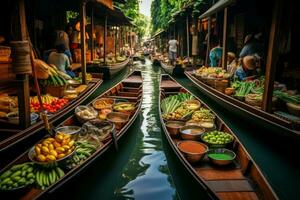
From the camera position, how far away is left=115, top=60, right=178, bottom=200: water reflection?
15.5 ft

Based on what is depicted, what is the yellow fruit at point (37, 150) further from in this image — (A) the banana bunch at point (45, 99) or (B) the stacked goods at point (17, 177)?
(A) the banana bunch at point (45, 99)

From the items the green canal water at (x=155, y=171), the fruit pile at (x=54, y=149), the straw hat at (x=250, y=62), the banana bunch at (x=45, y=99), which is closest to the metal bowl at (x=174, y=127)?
the green canal water at (x=155, y=171)

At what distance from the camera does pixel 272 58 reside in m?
6.38

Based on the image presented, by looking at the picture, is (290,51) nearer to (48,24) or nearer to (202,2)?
(202,2)

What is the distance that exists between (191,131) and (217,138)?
0.73m

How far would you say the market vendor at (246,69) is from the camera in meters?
9.94

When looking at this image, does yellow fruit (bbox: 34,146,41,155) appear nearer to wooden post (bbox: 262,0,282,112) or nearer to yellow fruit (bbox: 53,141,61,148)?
yellow fruit (bbox: 53,141,61,148)

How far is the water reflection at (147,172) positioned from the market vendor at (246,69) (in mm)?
4049

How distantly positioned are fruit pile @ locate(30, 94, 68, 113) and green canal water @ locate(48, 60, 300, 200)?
2.03 meters

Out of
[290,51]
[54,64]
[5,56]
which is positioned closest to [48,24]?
[54,64]

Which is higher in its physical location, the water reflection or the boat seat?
the boat seat

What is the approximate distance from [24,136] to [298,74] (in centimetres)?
819

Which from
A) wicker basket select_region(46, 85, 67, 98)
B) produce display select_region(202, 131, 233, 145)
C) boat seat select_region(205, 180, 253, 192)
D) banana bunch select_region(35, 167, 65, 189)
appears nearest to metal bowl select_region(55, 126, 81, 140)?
banana bunch select_region(35, 167, 65, 189)

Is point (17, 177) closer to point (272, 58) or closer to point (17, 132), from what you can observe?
point (17, 132)
